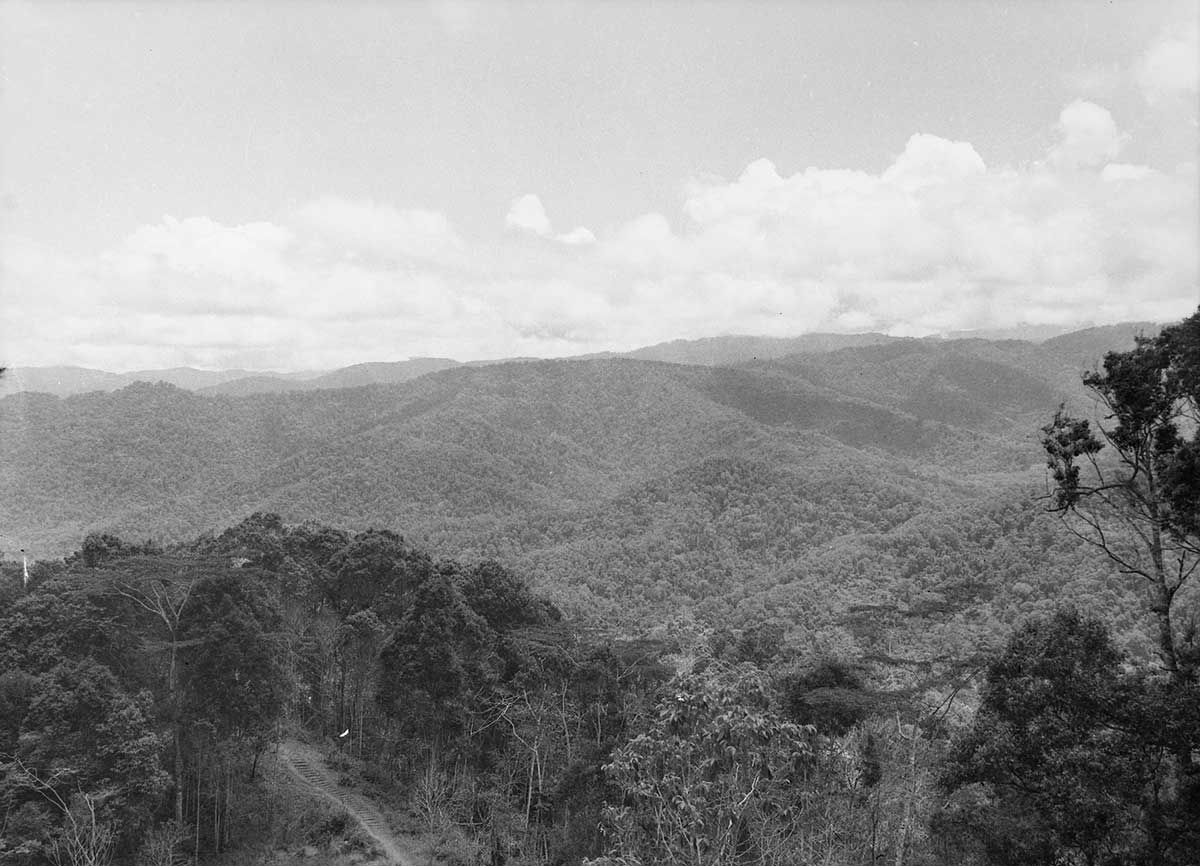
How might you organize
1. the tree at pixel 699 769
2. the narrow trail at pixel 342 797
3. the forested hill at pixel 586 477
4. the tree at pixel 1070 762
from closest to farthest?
the tree at pixel 699 769, the tree at pixel 1070 762, the narrow trail at pixel 342 797, the forested hill at pixel 586 477

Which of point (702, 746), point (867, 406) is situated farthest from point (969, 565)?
point (867, 406)

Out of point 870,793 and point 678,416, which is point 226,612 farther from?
point 678,416

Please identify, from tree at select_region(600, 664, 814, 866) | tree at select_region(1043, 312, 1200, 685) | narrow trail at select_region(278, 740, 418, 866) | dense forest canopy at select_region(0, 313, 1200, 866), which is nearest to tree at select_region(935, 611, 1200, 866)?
dense forest canopy at select_region(0, 313, 1200, 866)

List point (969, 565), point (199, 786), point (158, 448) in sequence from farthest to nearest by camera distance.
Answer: point (158, 448), point (969, 565), point (199, 786)

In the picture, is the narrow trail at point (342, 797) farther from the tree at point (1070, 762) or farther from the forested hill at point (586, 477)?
the forested hill at point (586, 477)

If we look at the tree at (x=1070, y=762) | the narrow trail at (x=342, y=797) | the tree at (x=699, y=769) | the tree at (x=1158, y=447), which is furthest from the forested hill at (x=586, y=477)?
the tree at (x=1158, y=447)

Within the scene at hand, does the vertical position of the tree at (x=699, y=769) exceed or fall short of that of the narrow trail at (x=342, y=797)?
it exceeds it
